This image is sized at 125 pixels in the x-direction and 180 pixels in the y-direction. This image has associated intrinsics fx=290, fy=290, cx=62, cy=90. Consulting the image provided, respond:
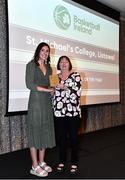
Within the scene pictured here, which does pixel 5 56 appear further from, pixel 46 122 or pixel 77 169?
pixel 77 169

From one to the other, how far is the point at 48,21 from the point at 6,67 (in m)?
1.01

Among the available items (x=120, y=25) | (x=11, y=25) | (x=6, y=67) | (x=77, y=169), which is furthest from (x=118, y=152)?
(x=120, y=25)

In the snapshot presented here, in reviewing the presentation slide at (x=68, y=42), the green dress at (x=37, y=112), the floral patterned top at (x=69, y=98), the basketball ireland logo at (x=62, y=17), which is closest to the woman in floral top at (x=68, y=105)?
the floral patterned top at (x=69, y=98)

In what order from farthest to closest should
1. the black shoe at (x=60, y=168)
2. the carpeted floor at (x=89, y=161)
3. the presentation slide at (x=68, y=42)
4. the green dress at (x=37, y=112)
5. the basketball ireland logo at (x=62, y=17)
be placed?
the basketball ireland logo at (x=62, y=17) < the presentation slide at (x=68, y=42) < the black shoe at (x=60, y=168) < the carpeted floor at (x=89, y=161) < the green dress at (x=37, y=112)

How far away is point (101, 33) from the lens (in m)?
5.32

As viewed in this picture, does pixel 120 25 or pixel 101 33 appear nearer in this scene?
pixel 101 33

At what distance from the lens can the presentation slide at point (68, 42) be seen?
353 cm

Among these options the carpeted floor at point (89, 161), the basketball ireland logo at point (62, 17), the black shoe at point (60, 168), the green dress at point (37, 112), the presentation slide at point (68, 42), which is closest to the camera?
the green dress at point (37, 112)

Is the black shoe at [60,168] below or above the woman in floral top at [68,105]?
below

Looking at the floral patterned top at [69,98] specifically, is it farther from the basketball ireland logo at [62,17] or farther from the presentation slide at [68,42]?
the basketball ireland logo at [62,17]

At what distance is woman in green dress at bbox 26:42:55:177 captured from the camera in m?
2.72

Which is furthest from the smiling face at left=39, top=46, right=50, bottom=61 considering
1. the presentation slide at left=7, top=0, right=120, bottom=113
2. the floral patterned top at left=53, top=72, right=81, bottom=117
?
the presentation slide at left=7, top=0, right=120, bottom=113

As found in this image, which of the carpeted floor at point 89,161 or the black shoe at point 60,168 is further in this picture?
the black shoe at point 60,168

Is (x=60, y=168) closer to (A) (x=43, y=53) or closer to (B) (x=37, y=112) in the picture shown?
(B) (x=37, y=112)
